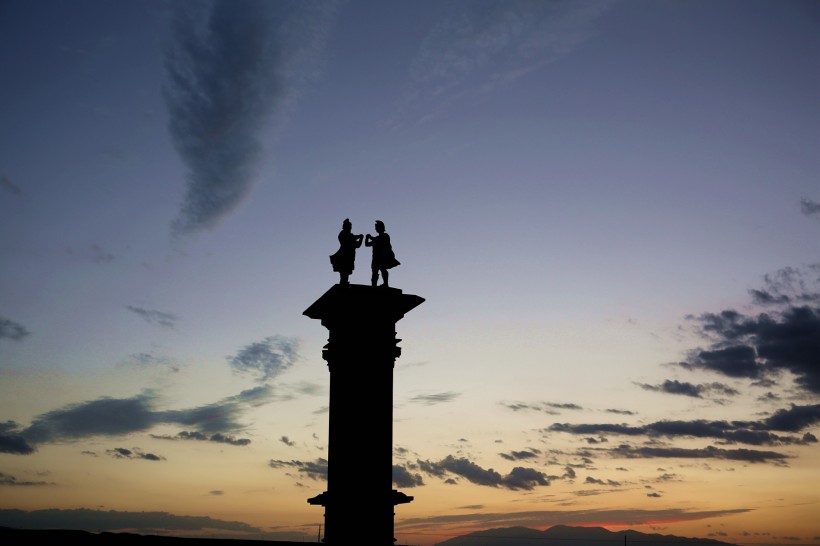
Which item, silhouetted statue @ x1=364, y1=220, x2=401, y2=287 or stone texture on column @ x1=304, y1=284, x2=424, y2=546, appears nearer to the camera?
stone texture on column @ x1=304, y1=284, x2=424, y2=546

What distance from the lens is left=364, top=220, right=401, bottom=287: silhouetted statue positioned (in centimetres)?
2152

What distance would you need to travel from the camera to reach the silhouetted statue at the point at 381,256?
70.6 ft

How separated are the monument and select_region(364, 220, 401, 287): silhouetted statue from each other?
28 centimetres

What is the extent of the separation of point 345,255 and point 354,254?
276mm

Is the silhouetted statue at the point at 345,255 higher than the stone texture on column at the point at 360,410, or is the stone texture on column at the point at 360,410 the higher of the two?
the silhouetted statue at the point at 345,255

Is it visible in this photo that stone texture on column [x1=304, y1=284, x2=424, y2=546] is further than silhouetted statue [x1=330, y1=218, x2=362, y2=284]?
No

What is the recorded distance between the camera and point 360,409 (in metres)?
20.3

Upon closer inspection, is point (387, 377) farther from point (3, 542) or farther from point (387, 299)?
point (3, 542)

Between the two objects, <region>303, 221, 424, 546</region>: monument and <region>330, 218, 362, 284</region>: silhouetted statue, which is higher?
<region>330, 218, 362, 284</region>: silhouetted statue

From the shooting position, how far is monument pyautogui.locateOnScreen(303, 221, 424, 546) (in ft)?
65.0

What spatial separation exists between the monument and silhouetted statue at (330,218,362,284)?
16 cm

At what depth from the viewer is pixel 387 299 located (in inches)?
826

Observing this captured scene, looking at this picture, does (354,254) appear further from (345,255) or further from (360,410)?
(360,410)

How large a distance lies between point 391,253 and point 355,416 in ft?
14.5
